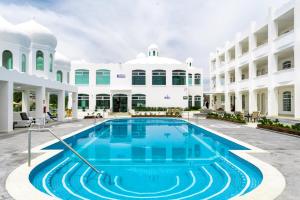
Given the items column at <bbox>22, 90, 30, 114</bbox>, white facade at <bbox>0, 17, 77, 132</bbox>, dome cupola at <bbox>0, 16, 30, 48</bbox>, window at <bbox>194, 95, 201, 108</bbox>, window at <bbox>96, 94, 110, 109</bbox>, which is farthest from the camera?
window at <bbox>194, 95, 201, 108</bbox>

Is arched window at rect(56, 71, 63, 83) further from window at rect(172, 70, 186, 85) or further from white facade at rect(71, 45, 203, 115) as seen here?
window at rect(172, 70, 186, 85)

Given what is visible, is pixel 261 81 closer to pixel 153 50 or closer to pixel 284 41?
pixel 284 41

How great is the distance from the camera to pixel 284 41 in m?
25.8

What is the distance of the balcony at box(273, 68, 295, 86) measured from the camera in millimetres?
24828

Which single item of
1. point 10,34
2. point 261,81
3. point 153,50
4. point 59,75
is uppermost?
point 153,50

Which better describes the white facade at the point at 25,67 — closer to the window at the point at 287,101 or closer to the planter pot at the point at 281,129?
the planter pot at the point at 281,129

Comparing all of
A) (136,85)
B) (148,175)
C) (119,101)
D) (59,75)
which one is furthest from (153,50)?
(148,175)

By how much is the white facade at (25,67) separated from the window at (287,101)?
2374 cm

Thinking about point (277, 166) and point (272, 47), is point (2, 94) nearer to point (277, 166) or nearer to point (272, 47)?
point (277, 166)

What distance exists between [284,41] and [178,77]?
22661 mm

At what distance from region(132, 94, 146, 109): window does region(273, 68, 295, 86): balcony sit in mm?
23167

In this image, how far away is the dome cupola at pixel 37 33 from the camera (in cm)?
2394

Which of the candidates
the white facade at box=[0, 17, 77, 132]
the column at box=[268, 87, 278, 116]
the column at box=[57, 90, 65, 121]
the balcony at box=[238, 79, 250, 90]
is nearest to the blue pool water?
the white facade at box=[0, 17, 77, 132]

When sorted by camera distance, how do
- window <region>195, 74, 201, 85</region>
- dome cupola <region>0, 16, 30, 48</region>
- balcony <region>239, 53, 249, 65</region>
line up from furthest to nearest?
window <region>195, 74, 201, 85</region> → balcony <region>239, 53, 249, 65</region> → dome cupola <region>0, 16, 30, 48</region>
